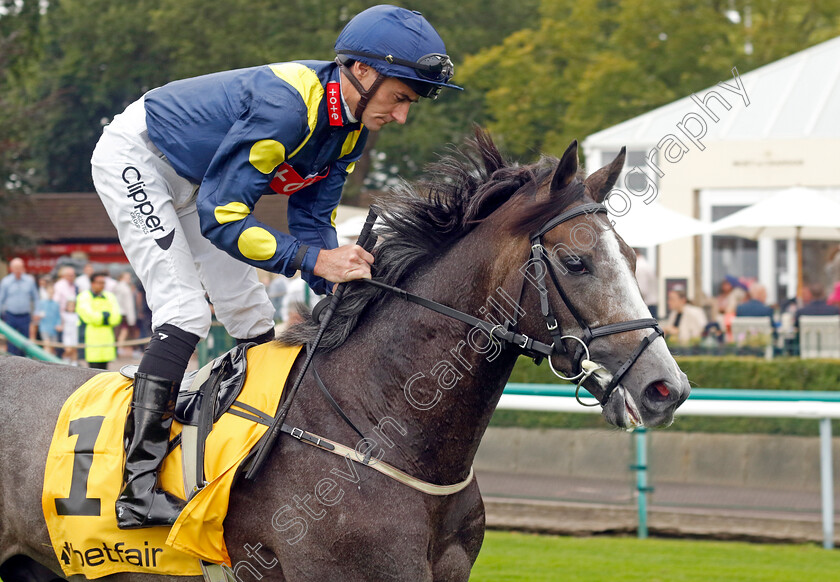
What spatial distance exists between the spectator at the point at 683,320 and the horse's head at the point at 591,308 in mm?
7879

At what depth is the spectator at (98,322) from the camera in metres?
10.3

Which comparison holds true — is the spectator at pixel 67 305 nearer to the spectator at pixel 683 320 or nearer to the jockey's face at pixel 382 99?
the spectator at pixel 683 320

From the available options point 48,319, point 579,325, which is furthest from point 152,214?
point 48,319

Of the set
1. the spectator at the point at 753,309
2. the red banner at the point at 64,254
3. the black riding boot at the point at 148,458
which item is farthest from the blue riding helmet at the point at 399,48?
the red banner at the point at 64,254

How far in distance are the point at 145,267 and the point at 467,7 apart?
93.5ft

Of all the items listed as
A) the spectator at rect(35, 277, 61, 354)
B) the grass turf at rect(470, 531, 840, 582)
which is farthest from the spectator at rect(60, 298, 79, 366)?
the grass turf at rect(470, 531, 840, 582)

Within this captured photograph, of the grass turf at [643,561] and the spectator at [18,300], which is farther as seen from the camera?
the spectator at [18,300]

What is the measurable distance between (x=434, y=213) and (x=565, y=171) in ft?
1.56

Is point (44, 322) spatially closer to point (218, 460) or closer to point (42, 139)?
point (218, 460)

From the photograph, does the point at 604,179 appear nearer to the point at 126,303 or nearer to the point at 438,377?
the point at 438,377

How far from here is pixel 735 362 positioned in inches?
354

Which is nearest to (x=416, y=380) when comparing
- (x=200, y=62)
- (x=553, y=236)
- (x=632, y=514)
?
(x=553, y=236)

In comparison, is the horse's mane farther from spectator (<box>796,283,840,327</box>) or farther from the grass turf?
spectator (<box>796,283,840,327</box>)

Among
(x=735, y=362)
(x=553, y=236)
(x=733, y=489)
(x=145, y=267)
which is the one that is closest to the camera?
(x=553, y=236)
